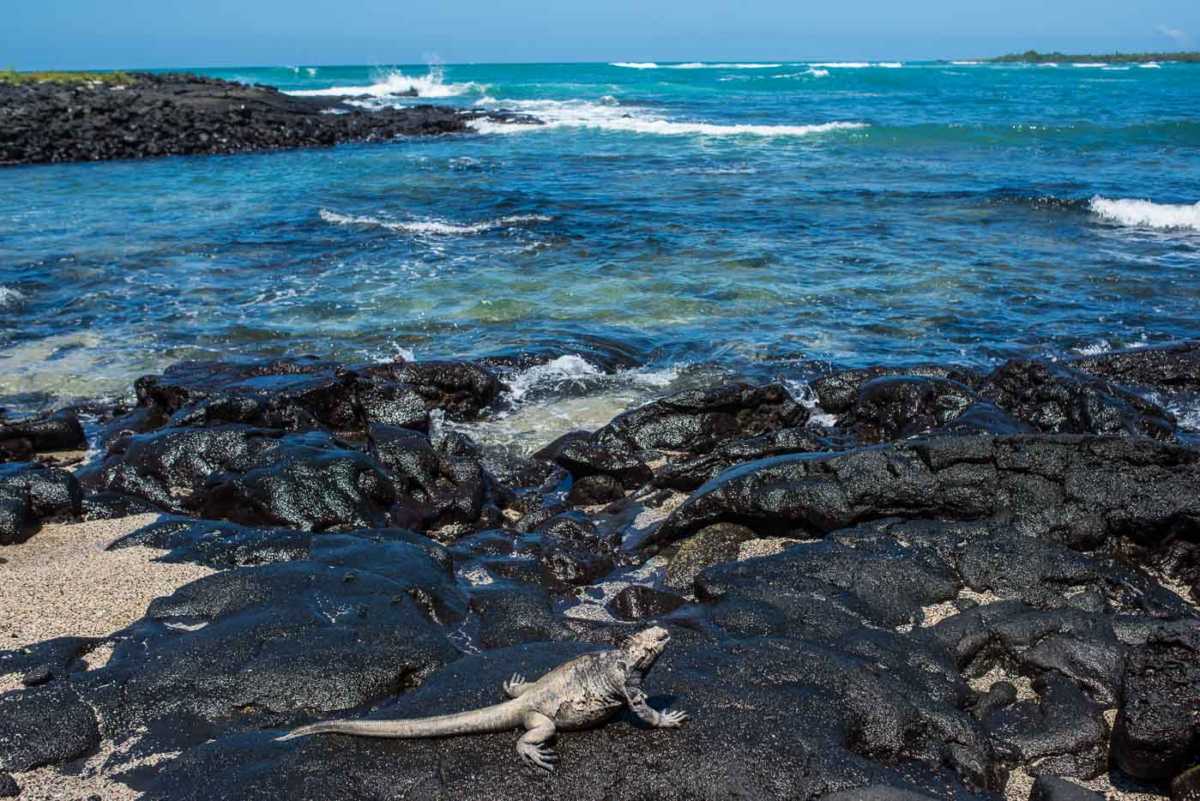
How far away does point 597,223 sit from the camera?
891 inches

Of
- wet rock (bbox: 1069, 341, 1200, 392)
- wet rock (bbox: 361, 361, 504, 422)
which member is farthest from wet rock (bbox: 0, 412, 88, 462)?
wet rock (bbox: 1069, 341, 1200, 392)

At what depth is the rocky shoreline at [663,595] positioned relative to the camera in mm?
4547

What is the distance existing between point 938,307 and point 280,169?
1027 inches

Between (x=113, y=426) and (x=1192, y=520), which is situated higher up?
(x=1192, y=520)

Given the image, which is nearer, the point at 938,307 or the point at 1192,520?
the point at 1192,520

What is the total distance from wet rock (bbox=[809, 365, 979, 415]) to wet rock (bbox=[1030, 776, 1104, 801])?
6976 mm

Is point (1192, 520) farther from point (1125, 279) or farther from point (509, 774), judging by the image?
point (1125, 279)

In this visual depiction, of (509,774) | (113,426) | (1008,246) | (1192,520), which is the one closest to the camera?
(509,774)

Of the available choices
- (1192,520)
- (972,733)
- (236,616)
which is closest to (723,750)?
(972,733)

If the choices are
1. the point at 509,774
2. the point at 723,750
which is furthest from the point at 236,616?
the point at 723,750

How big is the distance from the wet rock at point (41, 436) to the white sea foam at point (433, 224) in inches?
490

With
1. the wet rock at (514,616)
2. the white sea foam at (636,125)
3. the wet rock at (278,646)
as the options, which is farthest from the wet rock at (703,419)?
the white sea foam at (636,125)

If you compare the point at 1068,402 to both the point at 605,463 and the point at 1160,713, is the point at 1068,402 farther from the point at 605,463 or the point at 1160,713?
the point at 1160,713

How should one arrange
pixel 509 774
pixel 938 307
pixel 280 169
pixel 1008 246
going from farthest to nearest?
pixel 280 169 → pixel 1008 246 → pixel 938 307 → pixel 509 774
